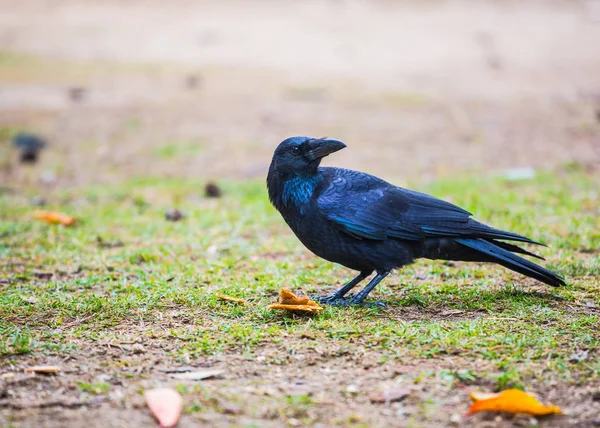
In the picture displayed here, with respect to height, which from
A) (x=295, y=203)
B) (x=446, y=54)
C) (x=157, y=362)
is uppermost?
(x=446, y=54)

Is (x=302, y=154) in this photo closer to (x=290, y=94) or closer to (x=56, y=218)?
(x=56, y=218)

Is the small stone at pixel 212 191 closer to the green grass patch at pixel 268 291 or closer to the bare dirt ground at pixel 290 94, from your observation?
the green grass patch at pixel 268 291

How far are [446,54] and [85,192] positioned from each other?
9472 millimetres

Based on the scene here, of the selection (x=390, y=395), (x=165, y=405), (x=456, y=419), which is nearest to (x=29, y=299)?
(x=165, y=405)

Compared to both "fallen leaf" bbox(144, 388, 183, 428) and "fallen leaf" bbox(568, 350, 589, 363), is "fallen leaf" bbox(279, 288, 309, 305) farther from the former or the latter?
"fallen leaf" bbox(568, 350, 589, 363)

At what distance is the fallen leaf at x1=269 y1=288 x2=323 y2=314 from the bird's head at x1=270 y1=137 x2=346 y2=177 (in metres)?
0.86

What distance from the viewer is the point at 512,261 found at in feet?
13.9

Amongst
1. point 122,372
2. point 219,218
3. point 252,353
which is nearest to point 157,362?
point 122,372

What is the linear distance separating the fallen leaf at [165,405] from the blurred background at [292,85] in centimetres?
629

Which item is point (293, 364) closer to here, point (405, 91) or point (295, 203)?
point (295, 203)

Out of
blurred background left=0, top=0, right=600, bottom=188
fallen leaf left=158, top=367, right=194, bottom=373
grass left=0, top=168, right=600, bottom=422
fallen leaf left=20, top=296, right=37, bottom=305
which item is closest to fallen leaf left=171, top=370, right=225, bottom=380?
fallen leaf left=158, top=367, right=194, bottom=373

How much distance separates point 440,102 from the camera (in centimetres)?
1232

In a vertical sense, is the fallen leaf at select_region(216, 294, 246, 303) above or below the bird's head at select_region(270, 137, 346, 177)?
below

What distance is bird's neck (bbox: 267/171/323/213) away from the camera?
14.3 feet
